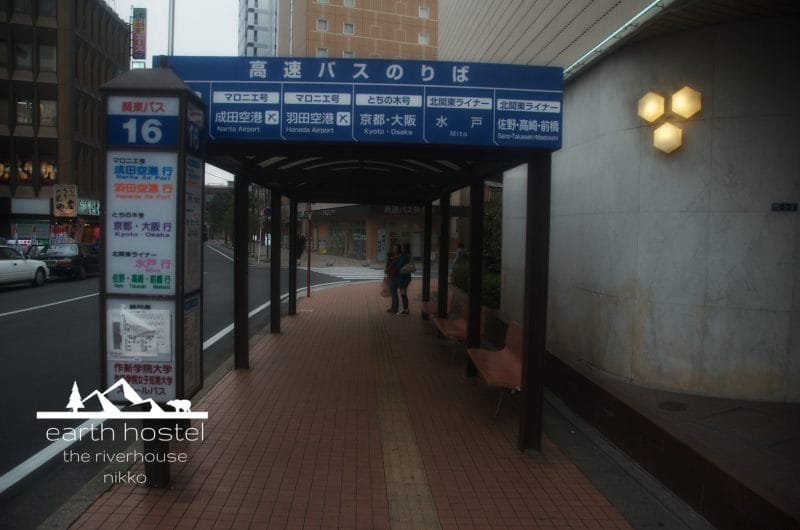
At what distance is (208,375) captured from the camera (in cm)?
863

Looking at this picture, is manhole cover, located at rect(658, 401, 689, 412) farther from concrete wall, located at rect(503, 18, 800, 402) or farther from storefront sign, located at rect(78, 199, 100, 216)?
storefront sign, located at rect(78, 199, 100, 216)

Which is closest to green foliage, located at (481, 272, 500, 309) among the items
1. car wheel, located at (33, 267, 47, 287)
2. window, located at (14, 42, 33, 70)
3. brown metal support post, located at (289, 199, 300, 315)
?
brown metal support post, located at (289, 199, 300, 315)

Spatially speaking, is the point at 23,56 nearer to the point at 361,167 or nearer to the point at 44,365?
the point at 44,365

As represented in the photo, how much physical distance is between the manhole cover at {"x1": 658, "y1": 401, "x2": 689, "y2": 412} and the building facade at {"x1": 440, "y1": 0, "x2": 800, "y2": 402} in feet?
1.33

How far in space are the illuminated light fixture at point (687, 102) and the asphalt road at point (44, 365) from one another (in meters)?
5.57

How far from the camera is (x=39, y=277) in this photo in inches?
882

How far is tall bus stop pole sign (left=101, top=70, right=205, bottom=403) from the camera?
15.4 ft

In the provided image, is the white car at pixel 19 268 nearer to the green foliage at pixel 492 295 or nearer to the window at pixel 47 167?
the green foliage at pixel 492 295

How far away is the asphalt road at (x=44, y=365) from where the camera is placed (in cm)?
493

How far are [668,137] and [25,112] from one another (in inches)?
1740

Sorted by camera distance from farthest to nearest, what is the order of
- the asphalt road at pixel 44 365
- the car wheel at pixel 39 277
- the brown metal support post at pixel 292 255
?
the car wheel at pixel 39 277 < the brown metal support post at pixel 292 255 < the asphalt road at pixel 44 365

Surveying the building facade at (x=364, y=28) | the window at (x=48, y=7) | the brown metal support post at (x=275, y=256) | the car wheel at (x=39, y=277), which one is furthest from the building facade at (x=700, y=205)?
the building facade at (x=364, y=28)

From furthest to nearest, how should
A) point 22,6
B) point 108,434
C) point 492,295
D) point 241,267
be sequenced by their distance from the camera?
1. point 22,6
2. point 492,295
3. point 241,267
4. point 108,434

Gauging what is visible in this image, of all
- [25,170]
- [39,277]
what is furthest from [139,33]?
[39,277]
